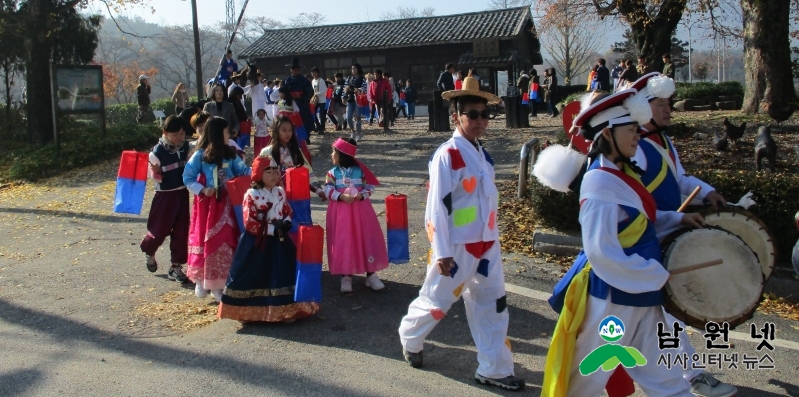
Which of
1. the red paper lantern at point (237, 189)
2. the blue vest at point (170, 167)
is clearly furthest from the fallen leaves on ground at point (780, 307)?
the blue vest at point (170, 167)

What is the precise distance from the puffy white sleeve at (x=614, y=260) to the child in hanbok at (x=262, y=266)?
3.04 meters

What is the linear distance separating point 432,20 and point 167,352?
101 feet

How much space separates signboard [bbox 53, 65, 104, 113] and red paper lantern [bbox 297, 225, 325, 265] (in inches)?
549

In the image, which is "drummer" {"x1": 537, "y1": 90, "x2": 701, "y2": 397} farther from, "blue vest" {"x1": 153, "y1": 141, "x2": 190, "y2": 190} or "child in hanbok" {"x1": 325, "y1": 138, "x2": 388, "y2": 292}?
"blue vest" {"x1": 153, "y1": 141, "x2": 190, "y2": 190}

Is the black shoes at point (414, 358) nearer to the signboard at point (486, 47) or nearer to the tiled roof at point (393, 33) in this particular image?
the signboard at point (486, 47)

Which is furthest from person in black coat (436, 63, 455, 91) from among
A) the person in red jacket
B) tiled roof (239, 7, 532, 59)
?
tiled roof (239, 7, 532, 59)

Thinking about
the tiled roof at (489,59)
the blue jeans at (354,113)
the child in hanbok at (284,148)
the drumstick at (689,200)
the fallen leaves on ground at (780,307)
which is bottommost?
the fallen leaves on ground at (780,307)

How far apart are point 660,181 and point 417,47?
29858mm

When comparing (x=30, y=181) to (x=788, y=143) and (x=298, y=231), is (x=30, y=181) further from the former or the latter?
(x=788, y=143)

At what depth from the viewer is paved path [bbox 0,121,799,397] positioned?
15.5 ft

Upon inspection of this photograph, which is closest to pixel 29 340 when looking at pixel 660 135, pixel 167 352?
pixel 167 352

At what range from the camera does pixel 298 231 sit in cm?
586

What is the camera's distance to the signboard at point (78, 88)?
17.1 m

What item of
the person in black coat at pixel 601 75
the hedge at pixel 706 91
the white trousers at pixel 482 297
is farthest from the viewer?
the hedge at pixel 706 91
